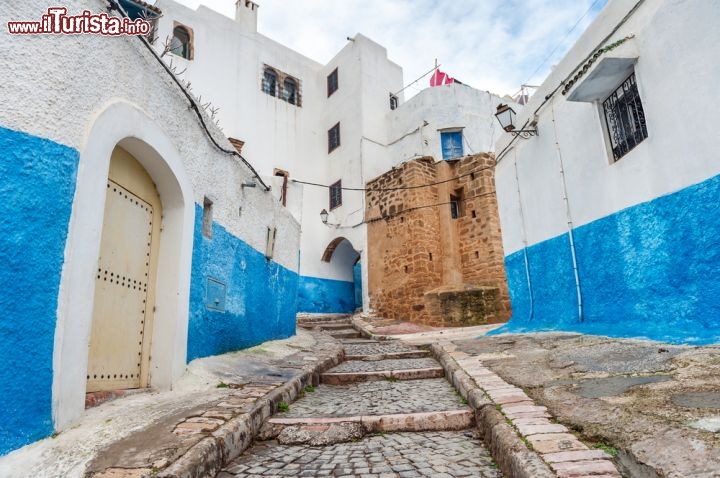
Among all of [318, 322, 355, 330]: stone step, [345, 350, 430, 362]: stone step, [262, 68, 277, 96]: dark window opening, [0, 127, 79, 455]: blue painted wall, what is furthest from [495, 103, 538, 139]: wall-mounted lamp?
[262, 68, 277, 96]: dark window opening

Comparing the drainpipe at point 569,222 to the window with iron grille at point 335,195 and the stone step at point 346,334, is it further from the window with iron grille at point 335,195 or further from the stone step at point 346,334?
the window with iron grille at point 335,195

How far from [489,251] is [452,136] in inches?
202

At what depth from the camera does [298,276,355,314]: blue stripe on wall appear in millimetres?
15853

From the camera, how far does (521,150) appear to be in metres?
7.81

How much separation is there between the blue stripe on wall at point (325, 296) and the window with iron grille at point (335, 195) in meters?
2.88

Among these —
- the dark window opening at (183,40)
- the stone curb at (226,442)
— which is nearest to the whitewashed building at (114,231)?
the stone curb at (226,442)

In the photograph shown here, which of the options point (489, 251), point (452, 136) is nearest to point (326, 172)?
point (452, 136)

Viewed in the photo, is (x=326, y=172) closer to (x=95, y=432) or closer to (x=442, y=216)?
(x=442, y=216)

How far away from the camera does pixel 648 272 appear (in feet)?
16.1

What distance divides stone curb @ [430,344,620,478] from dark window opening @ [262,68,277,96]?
52.4 ft

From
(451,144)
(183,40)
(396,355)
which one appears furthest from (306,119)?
(396,355)

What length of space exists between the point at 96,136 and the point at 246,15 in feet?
55.7

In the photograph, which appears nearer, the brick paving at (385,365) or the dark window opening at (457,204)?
the brick paving at (385,365)

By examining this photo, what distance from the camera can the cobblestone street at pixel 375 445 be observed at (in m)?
2.47
